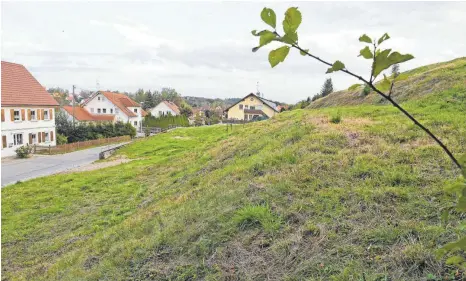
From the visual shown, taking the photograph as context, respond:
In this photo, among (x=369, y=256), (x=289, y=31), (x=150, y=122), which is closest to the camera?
(x=289, y=31)

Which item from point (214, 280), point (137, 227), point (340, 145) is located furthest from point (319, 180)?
point (137, 227)

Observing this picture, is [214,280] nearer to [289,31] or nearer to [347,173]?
[347,173]

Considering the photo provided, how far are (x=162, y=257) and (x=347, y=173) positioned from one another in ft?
9.78

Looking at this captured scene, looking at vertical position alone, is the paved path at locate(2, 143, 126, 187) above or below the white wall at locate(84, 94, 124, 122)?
below

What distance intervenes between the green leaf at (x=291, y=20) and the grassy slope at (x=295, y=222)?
118 cm

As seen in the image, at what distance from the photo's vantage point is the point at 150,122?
56344 millimetres

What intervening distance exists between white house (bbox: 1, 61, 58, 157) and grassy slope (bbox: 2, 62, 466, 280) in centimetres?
2111

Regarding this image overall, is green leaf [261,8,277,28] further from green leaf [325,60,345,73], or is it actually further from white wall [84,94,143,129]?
white wall [84,94,143,129]

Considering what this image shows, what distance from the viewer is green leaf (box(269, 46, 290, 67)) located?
90 cm

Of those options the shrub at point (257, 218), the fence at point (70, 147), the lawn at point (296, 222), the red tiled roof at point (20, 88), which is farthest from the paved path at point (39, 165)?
the shrub at point (257, 218)

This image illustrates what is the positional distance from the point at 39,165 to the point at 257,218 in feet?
71.5

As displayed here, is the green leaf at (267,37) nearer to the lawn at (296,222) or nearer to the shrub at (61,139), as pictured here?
the lawn at (296,222)

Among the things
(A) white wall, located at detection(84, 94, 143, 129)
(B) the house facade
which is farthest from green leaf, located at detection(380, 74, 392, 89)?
(A) white wall, located at detection(84, 94, 143, 129)

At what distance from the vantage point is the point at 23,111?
27.7m
